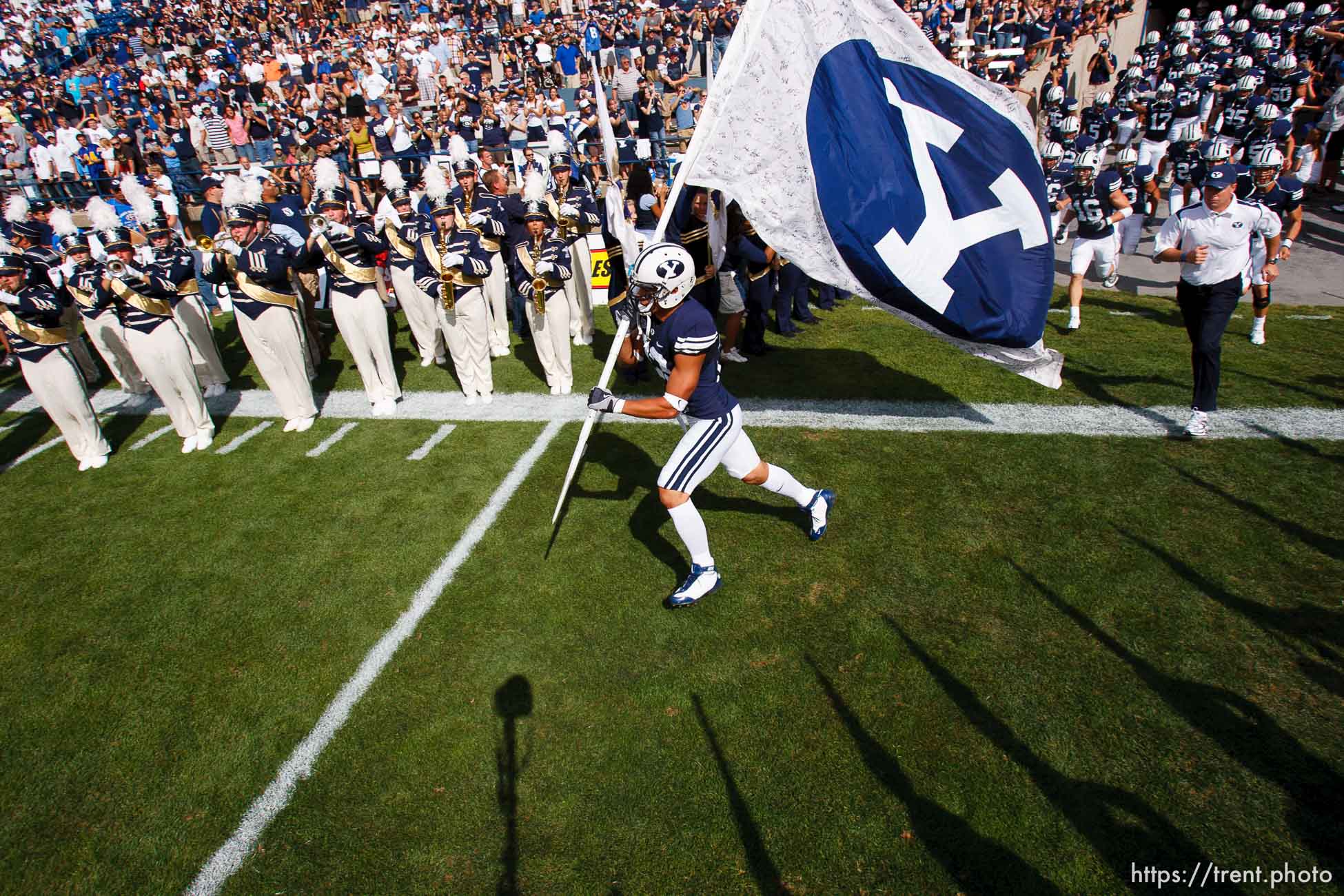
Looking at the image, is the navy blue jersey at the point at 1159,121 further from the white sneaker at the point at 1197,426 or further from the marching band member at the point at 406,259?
the marching band member at the point at 406,259

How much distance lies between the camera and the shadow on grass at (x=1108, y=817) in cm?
325

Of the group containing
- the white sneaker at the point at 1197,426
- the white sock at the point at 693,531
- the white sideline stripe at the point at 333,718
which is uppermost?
the white sock at the point at 693,531

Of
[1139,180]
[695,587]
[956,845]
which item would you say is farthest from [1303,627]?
[1139,180]

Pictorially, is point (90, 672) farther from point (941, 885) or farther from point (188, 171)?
point (188, 171)

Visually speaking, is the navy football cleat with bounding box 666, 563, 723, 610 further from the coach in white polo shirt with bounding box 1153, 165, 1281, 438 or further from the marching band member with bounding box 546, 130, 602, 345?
the coach in white polo shirt with bounding box 1153, 165, 1281, 438

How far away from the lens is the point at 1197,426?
21.5 feet

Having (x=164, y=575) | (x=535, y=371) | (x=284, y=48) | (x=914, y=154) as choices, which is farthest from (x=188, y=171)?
(x=914, y=154)

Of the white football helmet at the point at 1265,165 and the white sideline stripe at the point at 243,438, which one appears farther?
the white sideline stripe at the point at 243,438

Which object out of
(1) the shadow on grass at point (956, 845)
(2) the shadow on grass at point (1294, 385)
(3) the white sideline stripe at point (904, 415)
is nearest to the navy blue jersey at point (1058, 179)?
(2) the shadow on grass at point (1294, 385)

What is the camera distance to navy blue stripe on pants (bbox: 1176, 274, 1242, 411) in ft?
20.7

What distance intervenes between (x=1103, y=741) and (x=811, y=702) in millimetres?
1519

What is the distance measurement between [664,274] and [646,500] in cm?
262

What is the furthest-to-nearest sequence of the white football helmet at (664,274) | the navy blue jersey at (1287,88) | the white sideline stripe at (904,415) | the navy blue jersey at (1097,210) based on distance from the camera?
the navy blue jersey at (1287,88), the navy blue jersey at (1097,210), the white sideline stripe at (904,415), the white football helmet at (664,274)

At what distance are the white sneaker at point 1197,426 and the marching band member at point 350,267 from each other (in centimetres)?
832
